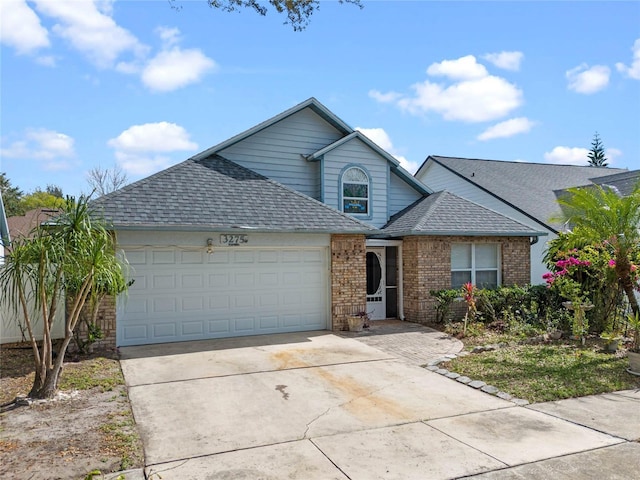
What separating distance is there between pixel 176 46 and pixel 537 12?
7.24 metres

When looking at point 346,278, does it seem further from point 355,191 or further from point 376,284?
point 355,191

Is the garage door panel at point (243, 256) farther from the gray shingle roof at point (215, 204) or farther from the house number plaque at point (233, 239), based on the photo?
the gray shingle roof at point (215, 204)

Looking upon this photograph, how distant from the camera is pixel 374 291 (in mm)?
13812

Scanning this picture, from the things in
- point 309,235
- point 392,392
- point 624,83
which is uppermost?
point 624,83

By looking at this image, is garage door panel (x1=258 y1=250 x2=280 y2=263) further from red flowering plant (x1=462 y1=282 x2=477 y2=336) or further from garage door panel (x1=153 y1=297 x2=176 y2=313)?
red flowering plant (x1=462 y1=282 x2=477 y2=336)

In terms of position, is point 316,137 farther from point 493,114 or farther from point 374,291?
point 493,114

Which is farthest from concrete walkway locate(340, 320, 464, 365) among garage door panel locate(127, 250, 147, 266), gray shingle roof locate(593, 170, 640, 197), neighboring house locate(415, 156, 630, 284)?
gray shingle roof locate(593, 170, 640, 197)

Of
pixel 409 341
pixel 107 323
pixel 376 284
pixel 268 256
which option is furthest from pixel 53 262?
pixel 376 284

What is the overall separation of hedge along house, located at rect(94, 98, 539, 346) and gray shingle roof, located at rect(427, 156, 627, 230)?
17.7 feet

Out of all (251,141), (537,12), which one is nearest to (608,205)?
(537,12)

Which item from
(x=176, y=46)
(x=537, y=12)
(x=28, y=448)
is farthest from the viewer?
(x=537, y=12)

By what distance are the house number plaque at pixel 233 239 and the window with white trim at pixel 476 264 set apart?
20.2 feet

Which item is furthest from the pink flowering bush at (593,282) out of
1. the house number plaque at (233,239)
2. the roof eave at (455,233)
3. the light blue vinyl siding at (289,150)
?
the house number plaque at (233,239)

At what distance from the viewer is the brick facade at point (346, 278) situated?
12.0 metres
